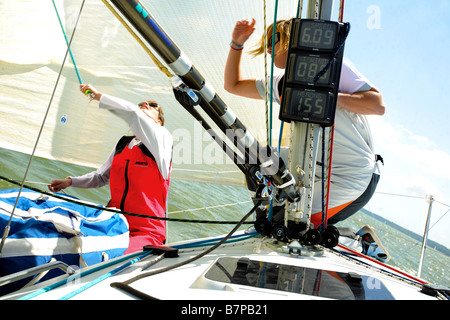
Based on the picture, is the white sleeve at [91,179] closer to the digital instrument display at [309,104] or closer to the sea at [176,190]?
the sea at [176,190]

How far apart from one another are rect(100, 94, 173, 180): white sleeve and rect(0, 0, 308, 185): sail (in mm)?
796

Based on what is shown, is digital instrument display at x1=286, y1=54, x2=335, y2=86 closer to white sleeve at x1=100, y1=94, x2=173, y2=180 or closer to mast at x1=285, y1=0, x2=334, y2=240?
mast at x1=285, y1=0, x2=334, y2=240

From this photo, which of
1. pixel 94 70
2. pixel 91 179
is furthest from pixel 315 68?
pixel 94 70

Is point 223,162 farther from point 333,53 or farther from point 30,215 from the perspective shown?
point 30,215

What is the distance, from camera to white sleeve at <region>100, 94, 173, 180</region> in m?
0.99

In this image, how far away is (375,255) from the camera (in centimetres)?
133

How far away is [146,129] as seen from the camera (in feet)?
3.54

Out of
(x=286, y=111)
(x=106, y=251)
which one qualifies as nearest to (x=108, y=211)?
(x=106, y=251)

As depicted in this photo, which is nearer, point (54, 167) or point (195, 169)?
point (195, 169)

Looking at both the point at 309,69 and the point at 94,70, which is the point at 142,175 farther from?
the point at 94,70

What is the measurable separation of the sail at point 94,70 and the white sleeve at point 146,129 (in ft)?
2.61

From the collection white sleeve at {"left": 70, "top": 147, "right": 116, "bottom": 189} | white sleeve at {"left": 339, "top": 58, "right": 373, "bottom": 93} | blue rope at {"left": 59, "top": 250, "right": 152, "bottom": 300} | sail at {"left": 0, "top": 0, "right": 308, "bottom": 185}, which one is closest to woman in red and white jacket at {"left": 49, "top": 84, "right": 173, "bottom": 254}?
white sleeve at {"left": 70, "top": 147, "right": 116, "bottom": 189}

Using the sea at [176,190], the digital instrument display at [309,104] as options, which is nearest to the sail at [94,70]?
the sea at [176,190]

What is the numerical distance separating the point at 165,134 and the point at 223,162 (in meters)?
0.94
